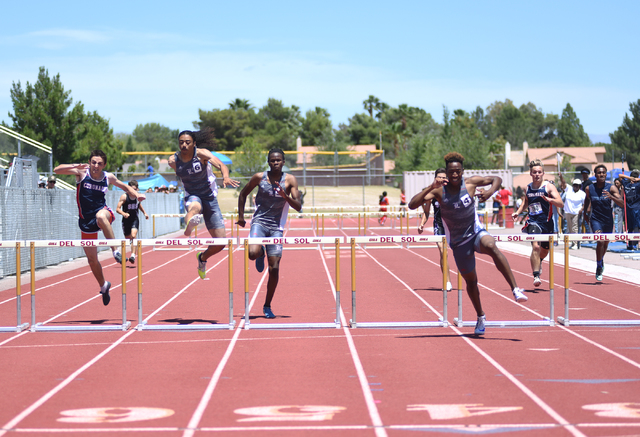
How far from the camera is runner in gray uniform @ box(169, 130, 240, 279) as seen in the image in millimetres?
8602

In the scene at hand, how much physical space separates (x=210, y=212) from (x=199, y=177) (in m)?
0.51

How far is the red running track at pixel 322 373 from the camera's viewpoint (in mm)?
4805

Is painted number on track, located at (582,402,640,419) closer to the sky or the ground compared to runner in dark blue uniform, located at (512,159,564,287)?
closer to the ground

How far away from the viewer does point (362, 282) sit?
13.1 meters

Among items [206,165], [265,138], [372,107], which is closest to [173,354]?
[206,165]

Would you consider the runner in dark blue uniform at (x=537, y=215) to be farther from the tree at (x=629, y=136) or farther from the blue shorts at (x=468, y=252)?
the tree at (x=629, y=136)

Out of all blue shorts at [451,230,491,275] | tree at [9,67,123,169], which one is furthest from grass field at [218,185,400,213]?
blue shorts at [451,230,491,275]

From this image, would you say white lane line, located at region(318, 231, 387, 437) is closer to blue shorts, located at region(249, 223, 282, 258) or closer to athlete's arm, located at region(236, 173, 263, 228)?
blue shorts, located at region(249, 223, 282, 258)

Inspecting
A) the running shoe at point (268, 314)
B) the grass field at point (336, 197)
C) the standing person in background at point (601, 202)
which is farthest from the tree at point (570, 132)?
the running shoe at point (268, 314)

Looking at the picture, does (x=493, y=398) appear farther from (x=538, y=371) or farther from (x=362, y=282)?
(x=362, y=282)

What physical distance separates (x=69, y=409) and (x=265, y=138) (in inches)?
3023

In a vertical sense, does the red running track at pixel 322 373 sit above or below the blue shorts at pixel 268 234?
below

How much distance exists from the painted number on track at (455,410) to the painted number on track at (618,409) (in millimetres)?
526

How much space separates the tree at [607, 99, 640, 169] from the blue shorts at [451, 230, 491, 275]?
7807 centimetres
